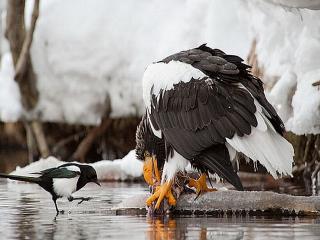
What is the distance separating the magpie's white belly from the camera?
438 inches

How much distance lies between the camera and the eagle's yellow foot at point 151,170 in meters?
11.1

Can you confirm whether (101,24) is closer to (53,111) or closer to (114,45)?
(114,45)

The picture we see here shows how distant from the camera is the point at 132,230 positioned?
9172 mm

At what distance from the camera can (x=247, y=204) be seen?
1042 centimetres

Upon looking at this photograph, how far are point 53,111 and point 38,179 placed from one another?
9272 mm

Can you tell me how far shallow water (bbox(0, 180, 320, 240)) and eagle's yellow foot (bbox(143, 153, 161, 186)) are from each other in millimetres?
484

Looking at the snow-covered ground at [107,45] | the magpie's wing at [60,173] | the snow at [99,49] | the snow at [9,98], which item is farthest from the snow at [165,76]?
the snow at [9,98]

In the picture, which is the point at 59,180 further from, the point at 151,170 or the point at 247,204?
the point at 247,204

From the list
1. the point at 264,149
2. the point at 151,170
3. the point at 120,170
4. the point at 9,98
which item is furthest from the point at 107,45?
the point at 264,149

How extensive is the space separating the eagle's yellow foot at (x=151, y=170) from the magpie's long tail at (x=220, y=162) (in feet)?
2.13

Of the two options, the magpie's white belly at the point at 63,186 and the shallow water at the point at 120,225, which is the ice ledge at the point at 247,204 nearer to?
the shallow water at the point at 120,225

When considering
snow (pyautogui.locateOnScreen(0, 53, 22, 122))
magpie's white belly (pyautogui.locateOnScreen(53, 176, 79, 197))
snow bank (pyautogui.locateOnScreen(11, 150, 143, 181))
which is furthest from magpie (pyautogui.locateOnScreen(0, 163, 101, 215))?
snow (pyautogui.locateOnScreen(0, 53, 22, 122))

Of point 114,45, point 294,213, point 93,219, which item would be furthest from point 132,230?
point 114,45

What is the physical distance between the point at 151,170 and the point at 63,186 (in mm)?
846
